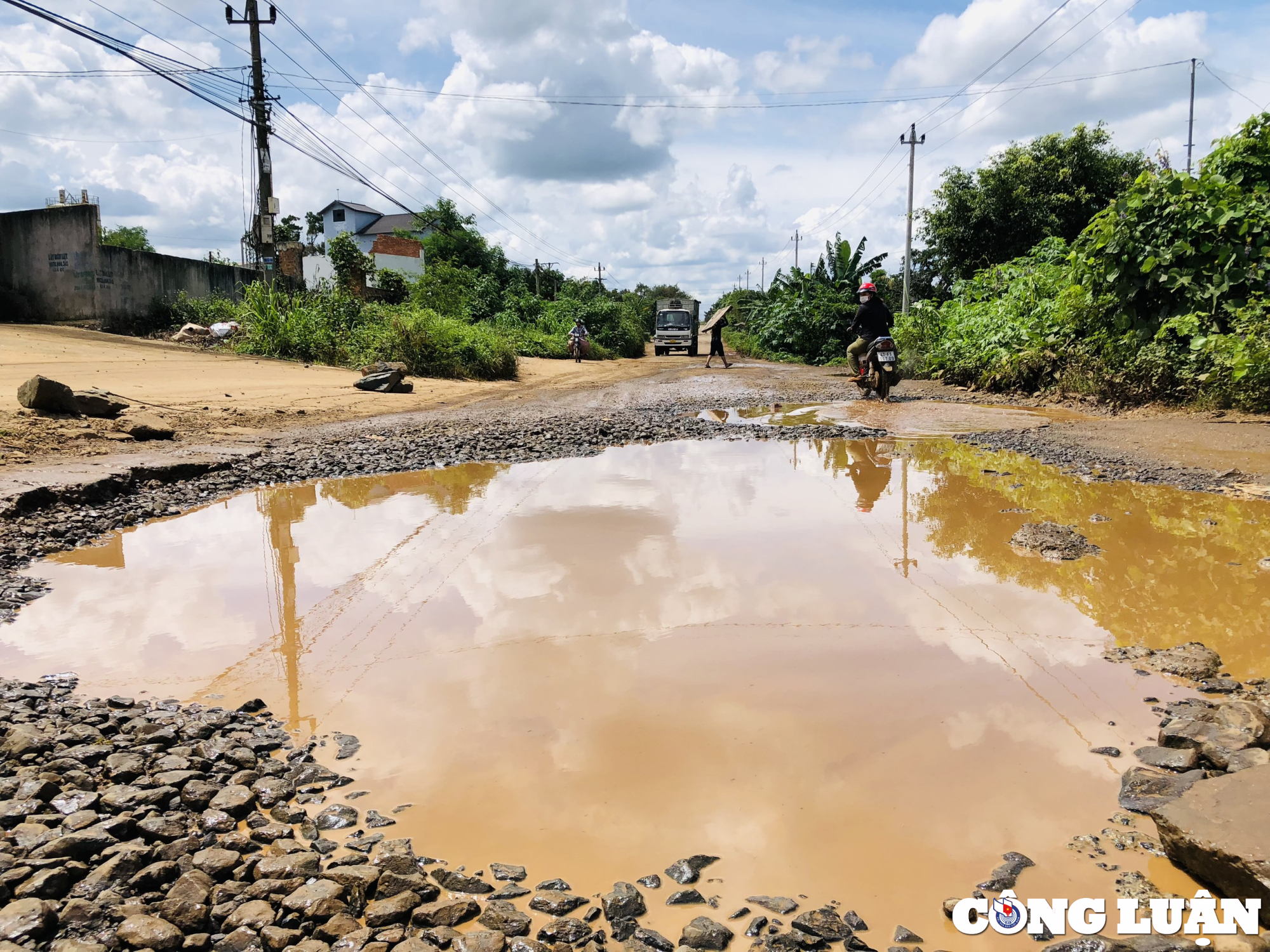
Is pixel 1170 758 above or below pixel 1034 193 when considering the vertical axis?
below

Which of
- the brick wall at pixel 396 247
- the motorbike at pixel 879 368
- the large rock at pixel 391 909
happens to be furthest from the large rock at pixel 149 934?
the brick wall at pixel 396 247

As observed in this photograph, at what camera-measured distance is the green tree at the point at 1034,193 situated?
2661cm

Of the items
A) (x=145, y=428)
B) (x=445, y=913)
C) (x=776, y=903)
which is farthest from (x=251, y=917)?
(x=145, y=428)

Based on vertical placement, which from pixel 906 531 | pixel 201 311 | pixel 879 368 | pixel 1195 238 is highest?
pixel 1195 238

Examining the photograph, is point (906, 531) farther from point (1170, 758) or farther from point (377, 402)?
point (377, 402)

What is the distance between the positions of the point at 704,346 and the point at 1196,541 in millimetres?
47780

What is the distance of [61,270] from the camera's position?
2094 centimetres

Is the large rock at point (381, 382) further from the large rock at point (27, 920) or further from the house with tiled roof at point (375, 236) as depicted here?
the house with tiled roof at point (375, 236)

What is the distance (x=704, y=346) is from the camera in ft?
171

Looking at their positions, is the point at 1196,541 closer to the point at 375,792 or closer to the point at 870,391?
the point at 375,792

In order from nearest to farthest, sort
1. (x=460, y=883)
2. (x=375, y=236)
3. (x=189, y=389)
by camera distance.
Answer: (x=460, y=883), (x=189, y=389), (x=375, y=236)

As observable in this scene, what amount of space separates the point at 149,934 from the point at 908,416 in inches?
421

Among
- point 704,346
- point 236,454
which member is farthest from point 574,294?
point 236,454

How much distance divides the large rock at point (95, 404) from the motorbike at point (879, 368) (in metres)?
10.2
